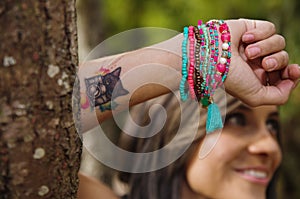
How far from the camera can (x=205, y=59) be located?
1.45m

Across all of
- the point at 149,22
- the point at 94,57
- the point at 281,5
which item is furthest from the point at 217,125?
the point at 149,22

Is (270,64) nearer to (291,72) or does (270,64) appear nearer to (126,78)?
(291,72)

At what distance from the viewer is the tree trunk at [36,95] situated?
1013 millimetres

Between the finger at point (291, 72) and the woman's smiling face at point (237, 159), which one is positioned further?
the woman's smiling face at point (237, 159)

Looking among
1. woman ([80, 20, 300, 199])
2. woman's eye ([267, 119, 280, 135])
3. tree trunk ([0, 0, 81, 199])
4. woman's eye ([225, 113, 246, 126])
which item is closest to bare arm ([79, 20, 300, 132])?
tree trunk ([0, 0, 81, 199])

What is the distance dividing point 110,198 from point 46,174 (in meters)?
1.09

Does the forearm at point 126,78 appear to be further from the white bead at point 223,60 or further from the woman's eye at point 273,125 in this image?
the woman's eye at point 273,125

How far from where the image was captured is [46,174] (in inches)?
43.8

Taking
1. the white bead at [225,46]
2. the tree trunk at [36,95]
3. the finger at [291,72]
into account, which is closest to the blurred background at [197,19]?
the finger at [291,72]

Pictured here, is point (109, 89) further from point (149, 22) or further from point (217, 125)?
point (149, 22)

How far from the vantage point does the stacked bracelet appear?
1.44 m

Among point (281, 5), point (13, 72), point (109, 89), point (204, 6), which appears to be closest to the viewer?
point (13, 72)

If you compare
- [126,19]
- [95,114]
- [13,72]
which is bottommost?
[126,19]

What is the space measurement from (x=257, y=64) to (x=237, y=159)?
42.2 inches
